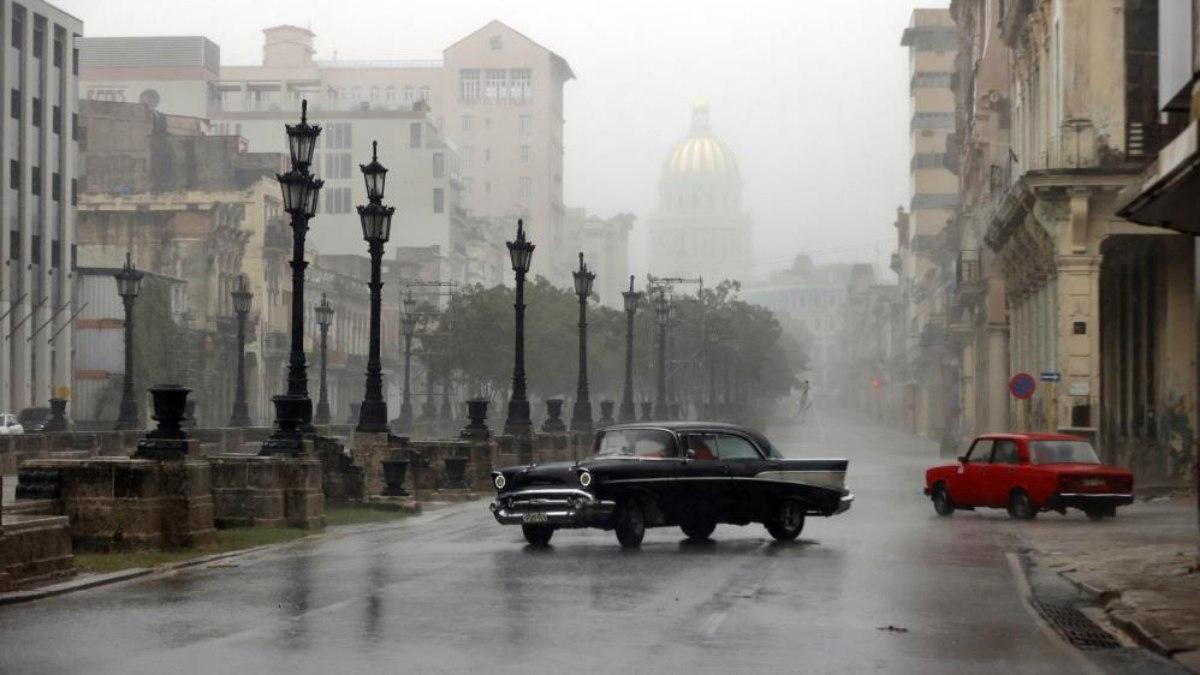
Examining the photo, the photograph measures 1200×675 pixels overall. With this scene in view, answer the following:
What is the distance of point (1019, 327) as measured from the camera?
59.5 meters

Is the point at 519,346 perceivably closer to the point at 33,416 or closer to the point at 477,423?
the point at 477,423

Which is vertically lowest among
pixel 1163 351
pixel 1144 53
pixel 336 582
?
pixel 336 582

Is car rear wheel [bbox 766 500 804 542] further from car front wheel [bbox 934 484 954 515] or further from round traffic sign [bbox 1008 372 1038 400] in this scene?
round traffic sign [bbox 1008 372 1038 400]

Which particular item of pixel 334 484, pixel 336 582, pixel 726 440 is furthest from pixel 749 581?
pixel 334 484

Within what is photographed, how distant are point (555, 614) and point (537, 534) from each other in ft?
27.4

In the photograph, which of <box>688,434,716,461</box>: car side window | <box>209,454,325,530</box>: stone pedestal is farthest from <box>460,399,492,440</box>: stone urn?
<box>688,434,716,461</box>: car side window

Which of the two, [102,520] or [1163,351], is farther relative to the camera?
[1163,351]

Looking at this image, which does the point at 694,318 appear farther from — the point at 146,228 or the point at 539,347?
the point at 146,228

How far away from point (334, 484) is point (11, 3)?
199ft

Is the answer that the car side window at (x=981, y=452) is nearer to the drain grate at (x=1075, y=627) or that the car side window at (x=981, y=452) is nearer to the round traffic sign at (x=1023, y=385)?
the round traffic sign at (x=1023, y=385)

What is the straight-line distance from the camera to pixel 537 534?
23.4m

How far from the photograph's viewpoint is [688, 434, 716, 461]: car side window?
936 inches

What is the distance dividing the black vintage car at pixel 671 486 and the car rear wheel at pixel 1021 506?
7134 mm

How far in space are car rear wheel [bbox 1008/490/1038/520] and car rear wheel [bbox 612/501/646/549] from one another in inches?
408
